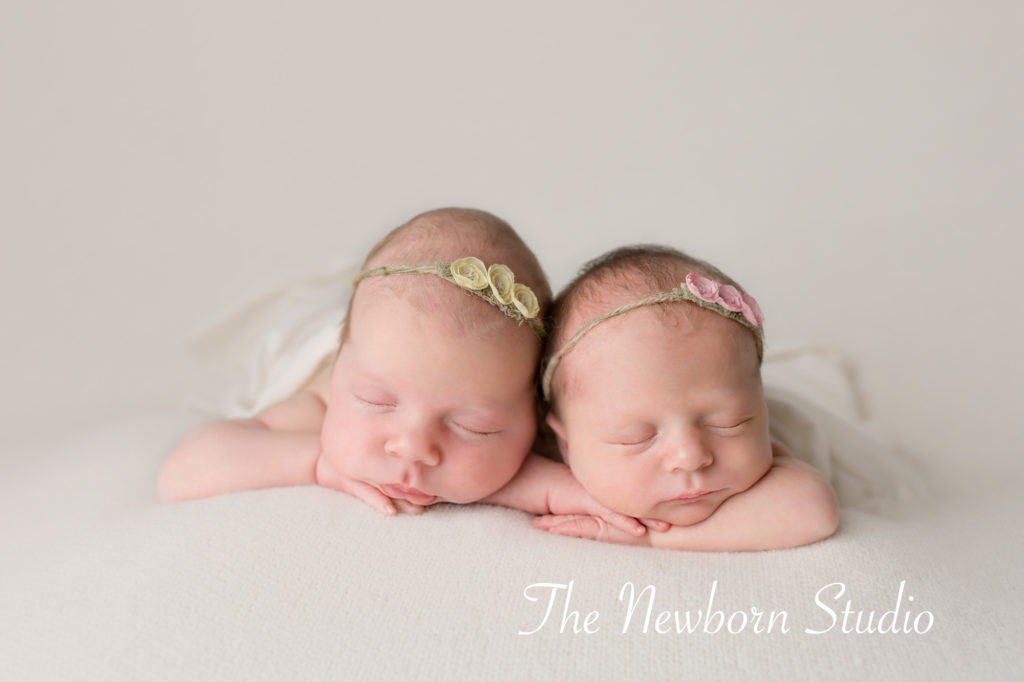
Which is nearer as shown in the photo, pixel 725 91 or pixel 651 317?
pixel 651 317

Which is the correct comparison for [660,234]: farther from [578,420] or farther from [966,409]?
[578,420]

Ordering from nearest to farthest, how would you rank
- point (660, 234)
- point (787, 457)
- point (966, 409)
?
point (787, 457)
point (966, 409)
point (660, 234)

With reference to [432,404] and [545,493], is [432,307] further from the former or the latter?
[545,493]

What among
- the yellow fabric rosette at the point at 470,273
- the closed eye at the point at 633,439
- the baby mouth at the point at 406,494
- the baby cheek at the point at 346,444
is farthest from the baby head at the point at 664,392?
the baby cheek at the point at 346,444

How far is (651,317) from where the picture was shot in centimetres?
202

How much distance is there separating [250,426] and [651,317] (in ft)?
3.70

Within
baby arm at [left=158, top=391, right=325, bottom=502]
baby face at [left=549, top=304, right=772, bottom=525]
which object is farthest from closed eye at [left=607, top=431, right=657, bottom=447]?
baby arm at [left=158, top=391, right=325, bottom=502]

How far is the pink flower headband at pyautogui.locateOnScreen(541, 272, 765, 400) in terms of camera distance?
2.03 metres

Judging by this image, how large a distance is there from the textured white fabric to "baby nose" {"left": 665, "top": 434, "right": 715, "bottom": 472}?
194mm

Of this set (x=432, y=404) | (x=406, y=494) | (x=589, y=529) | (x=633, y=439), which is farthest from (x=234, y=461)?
(x=633, y=439)

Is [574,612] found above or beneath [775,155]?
beneath

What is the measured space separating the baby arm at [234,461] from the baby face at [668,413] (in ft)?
2.23

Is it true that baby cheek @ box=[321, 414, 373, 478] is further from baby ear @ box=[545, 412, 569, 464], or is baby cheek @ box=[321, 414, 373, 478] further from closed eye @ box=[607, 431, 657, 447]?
closed eye @ box=[607, 431, 657, 447]

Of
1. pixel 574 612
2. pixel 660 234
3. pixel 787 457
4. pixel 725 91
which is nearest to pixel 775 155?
pixel 725 91
